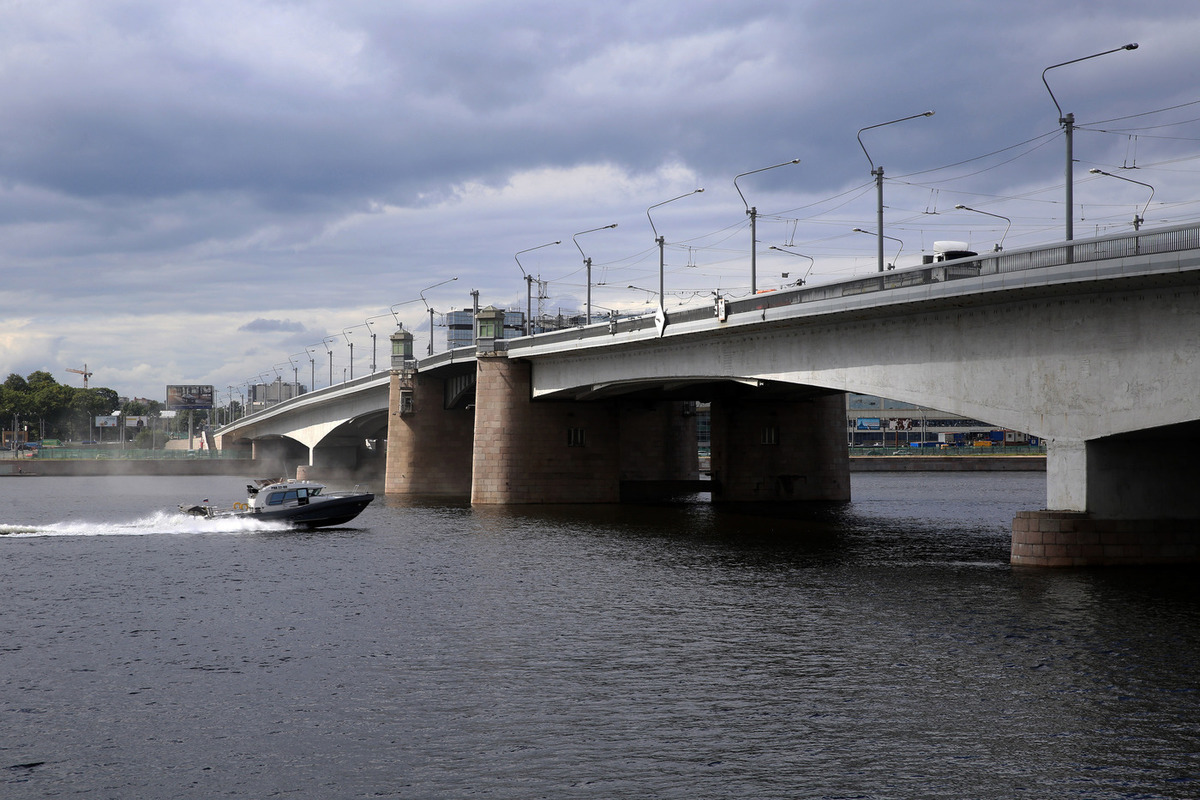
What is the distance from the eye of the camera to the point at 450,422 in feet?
244

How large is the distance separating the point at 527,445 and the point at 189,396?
478 feet

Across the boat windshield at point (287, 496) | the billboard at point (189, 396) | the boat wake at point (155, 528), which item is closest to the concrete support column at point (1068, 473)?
the boat windshield at point (287, 496)

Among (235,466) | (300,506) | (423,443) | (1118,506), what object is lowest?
(300,506)

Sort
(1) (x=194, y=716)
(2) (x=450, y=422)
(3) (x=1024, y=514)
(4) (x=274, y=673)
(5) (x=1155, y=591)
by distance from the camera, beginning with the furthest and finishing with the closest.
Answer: (2) (x=450, y=422)
(3) (x=1024, y=514)
(5) (x=1155, y=591)
(4) (x=274, y=673)
(1) (x=194, y=716)

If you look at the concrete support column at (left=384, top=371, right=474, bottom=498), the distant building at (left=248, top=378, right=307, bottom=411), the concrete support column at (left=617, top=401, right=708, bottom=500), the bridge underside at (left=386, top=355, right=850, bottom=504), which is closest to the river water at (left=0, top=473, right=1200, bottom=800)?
the bridge underside at (left=386, top=355, right=850, bottom=504)

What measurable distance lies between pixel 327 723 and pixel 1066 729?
37.5 ft

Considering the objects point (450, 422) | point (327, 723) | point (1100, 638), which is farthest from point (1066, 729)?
point (450, 422)

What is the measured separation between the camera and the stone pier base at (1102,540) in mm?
28781

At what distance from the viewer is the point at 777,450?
211ft

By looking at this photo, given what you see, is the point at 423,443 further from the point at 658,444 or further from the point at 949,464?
the point at 949,464

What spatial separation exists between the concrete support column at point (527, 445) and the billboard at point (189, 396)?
14094 cm

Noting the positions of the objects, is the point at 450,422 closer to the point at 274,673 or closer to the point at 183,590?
the point at 183,590

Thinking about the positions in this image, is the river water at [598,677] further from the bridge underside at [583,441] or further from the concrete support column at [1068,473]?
the bridge underside at [583,441]

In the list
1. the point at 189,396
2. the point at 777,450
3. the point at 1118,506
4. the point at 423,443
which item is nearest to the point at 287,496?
the point at 423,443
